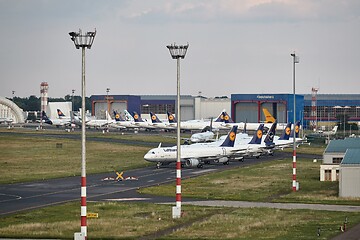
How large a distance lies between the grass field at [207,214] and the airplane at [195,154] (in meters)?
6.63

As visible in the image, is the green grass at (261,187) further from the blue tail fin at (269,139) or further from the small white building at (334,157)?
the blue tail fin at (269,139)

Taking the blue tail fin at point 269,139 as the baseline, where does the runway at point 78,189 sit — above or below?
below

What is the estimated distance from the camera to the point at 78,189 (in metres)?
95.4

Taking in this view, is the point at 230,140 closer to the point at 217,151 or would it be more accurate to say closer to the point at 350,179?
the point at 217,151

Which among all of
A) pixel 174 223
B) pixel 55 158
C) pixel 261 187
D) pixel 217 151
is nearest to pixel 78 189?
pixel 261 187

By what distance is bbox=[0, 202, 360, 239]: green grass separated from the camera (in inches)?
2349

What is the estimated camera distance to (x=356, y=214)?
233 ft

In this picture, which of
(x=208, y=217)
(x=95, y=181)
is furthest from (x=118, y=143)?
(x=208, y=217)

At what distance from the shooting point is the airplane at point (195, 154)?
5002 inches

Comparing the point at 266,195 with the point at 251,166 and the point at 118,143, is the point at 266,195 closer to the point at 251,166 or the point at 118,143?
the point at 251,166

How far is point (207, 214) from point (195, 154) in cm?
5807

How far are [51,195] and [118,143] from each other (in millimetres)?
100162

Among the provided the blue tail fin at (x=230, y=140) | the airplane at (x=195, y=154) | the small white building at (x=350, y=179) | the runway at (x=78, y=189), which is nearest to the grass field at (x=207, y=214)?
the small white building at (x=350, y=179)

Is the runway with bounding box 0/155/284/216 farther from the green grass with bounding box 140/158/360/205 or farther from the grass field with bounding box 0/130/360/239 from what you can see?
the green grass with bounding box 140/158/360/205
